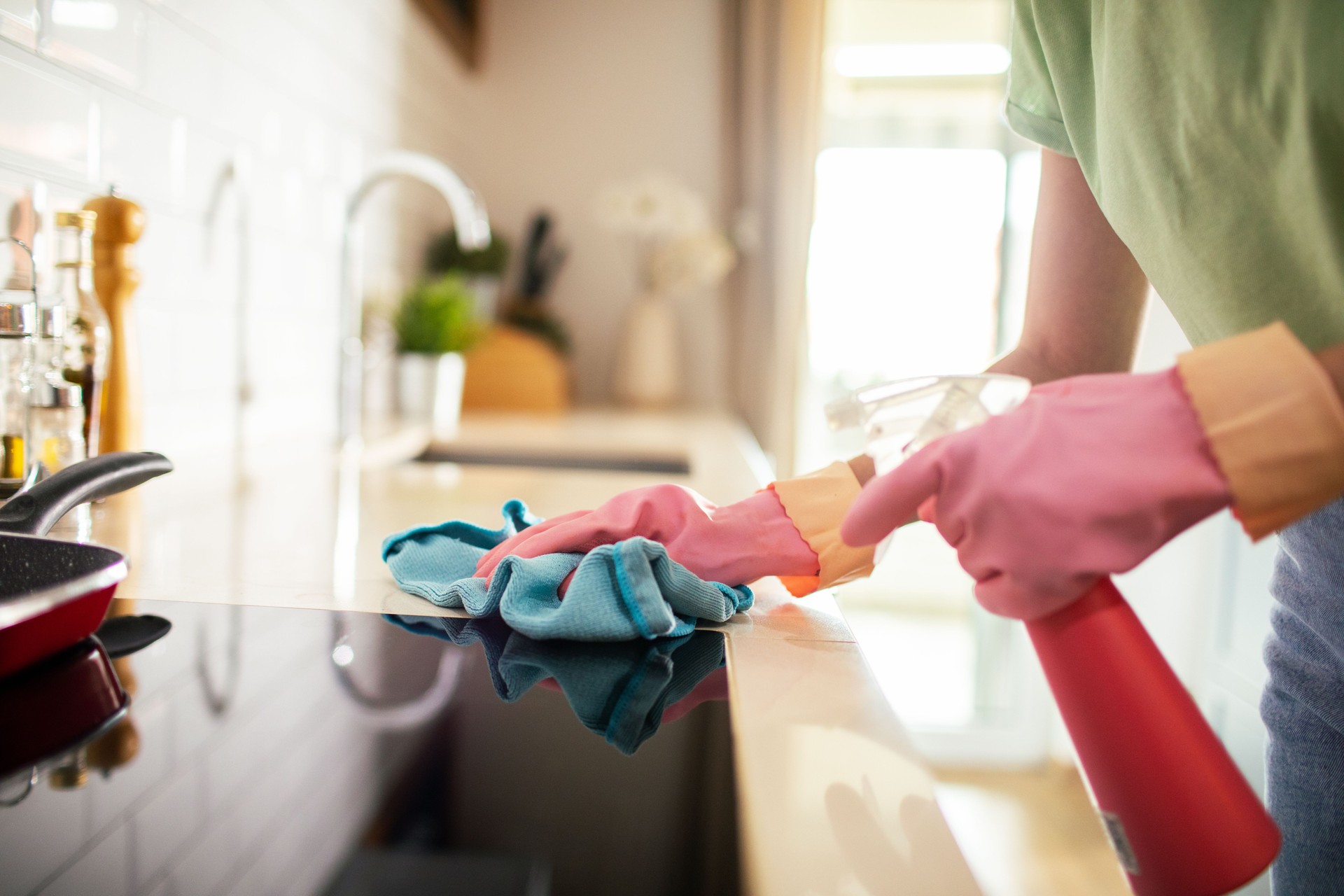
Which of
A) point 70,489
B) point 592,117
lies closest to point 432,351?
point 592,117

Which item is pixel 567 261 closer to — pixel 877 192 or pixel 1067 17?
pixel 877 192

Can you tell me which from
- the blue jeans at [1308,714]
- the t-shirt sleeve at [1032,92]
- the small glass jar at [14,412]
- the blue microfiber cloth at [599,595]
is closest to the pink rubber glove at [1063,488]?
the blue microfiber cloth at [599,595]

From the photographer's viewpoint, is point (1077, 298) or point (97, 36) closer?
point (1077, 298)

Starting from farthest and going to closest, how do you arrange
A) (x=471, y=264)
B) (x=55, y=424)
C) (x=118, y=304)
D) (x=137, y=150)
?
(x=471, y=264)
(x=137, y=150)
(x=118, y=304)
(x=55, y=424)

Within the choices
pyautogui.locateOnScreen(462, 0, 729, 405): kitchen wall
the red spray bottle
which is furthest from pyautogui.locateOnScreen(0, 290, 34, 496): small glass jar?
pyautogui.locateOnScreen(462, 0, 729, 405): kitchen wall

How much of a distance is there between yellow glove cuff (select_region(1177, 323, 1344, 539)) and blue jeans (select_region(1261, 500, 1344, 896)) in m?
0.26

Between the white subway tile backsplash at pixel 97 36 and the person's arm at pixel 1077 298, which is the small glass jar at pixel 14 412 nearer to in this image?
the white subway tile backsplash at pixel 97 36

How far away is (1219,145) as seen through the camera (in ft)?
1.93

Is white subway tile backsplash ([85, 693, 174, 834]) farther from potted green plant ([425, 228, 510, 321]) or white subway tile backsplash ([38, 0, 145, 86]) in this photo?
potted green plant ([425, 228, 510, 321])

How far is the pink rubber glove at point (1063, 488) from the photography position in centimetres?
43

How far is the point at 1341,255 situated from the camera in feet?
1.79

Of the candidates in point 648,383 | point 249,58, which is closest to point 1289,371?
point 249,58

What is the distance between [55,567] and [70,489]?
0.39ft

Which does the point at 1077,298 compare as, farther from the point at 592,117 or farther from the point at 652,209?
the point at 592,117
